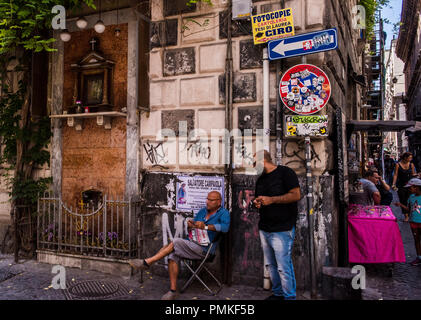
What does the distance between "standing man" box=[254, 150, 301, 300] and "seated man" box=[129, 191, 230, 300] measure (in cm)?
70

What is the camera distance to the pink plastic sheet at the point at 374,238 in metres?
5.76

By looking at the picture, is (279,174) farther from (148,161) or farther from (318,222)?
(148,161)

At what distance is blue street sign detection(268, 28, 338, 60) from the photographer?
15.4 feet

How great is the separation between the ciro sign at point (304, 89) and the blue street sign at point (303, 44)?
0.23m

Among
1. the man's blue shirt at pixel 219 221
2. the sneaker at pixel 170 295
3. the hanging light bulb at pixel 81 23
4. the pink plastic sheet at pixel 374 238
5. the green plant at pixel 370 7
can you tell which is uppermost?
the green plant at pixel 370 7

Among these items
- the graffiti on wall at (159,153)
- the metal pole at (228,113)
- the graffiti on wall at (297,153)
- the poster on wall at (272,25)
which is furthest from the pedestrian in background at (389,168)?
the graffiti on wall at (159,153)

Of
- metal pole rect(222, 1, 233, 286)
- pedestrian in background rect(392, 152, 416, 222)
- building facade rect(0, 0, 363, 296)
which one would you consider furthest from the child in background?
pedestrian in background rect(392, 152, 416, 222)

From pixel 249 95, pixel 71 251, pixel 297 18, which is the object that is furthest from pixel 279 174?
pixel 71 251

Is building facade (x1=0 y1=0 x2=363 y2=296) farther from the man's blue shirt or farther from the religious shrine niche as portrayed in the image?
the man's blue shirt

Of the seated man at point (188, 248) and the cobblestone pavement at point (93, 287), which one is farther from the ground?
the seated man at point (188, 248)

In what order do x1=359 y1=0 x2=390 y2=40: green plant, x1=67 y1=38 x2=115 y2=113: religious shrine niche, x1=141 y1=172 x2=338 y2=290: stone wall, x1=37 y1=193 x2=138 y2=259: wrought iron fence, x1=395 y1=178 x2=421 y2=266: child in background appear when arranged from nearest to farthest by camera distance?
x1=141 y1=172 x2=338 y2=290: stone wall → x1=37 y1=193 x2=138 y2=259: wrought iron fence → x1=395 y1=178 x2=421 y2=266: child in background → x1=67 y1=38 x2=115 y2=113: religious shrine niche → x1=359 y1=0 x2=390 y2=40: green plant

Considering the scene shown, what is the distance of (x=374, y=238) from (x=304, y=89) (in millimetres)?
2926

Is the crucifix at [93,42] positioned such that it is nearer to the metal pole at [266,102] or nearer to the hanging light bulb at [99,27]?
the hanging light bulb at [99,27]
